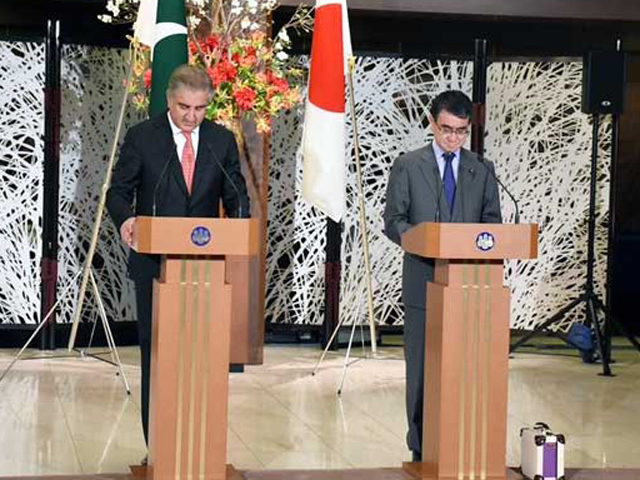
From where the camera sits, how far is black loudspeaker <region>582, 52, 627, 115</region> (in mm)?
8000

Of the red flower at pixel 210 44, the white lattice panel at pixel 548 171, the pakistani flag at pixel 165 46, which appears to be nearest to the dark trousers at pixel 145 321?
the pakistani flag at pixel 165 46

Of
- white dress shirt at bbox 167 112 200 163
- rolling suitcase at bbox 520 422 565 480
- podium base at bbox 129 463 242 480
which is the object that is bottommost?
podium base at bbox 129 463 242 480

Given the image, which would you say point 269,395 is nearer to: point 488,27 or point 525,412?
point 525,412

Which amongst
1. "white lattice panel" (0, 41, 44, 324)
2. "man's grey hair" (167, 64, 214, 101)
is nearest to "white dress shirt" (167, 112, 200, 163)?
"man's grey hair" (167, 64, 214, 101)

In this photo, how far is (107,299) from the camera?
27.6ft

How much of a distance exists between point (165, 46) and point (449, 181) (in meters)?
2.13

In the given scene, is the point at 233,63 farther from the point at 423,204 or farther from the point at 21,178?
the point at 423,204

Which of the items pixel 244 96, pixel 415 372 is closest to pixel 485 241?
pixel 415 372

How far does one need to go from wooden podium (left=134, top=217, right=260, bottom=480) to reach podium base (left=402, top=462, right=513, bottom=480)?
27.8 inches

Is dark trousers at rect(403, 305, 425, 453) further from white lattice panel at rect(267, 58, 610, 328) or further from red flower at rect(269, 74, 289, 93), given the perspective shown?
white lattice panel at rect(267, 58, 610, 328)

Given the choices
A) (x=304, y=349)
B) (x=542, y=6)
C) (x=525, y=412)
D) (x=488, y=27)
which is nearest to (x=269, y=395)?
(x=525, y=412)

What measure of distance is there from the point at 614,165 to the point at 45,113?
3558 millimetres

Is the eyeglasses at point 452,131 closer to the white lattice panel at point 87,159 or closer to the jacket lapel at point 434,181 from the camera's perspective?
the jacket lapel at point 434,181

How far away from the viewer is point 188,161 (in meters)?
4.51
